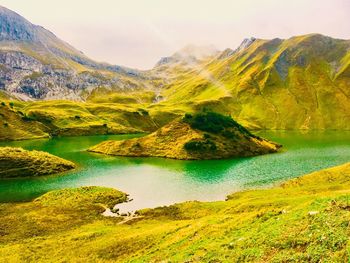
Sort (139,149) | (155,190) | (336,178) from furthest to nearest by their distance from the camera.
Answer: (139,149) → (155,190) → (336,178)

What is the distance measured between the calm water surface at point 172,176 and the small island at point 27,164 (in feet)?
15.3

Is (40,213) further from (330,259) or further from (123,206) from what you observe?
(330,259)

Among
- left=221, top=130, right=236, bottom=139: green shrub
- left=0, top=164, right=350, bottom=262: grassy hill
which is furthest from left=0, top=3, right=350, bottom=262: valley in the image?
left=221, top=130, right=236, bottom=139: green shrub

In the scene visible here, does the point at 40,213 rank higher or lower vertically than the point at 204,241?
lower

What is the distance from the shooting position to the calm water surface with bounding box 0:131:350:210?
85500 mm

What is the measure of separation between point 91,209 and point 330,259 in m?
54.7

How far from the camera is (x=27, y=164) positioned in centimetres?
11094

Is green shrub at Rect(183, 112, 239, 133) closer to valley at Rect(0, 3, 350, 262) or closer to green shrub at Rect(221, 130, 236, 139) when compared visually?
valley at Rect(0, 3, 350, 262)

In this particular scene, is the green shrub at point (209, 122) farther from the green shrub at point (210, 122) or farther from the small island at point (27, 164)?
the small island at point (27, 164)

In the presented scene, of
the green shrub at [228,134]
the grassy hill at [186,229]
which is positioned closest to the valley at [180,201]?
the grassy hill at [186,229]

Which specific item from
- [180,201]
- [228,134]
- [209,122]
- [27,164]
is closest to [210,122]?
[209,122]

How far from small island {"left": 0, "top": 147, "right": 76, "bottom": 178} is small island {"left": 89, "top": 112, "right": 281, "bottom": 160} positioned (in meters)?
38.2

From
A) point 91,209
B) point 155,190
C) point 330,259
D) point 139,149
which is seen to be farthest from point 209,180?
point 330,259

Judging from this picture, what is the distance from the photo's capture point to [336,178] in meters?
81.5
